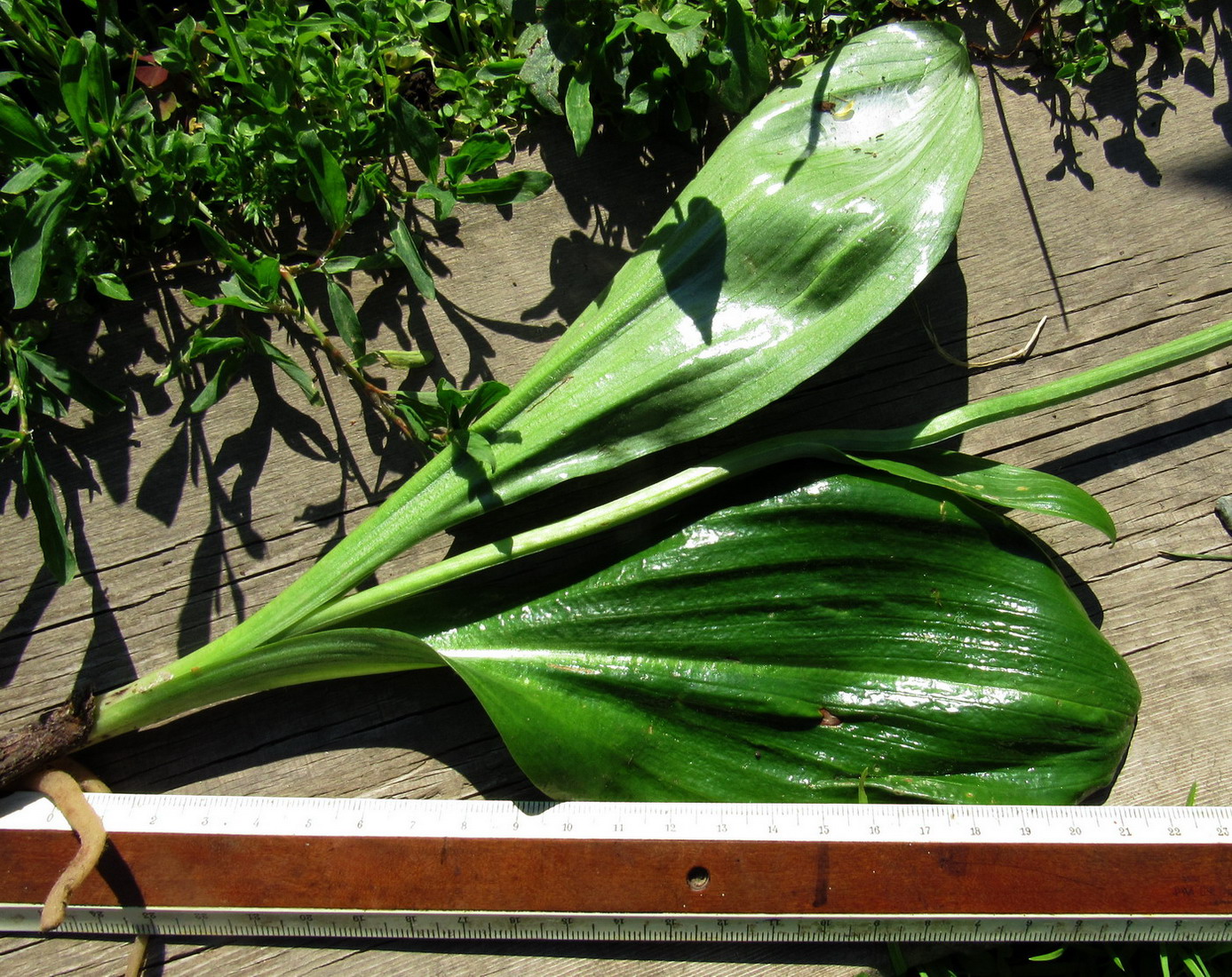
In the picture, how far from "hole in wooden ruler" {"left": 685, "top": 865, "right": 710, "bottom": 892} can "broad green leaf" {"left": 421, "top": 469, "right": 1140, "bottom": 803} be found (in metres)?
0.17

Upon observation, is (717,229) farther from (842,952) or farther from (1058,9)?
(842,952)

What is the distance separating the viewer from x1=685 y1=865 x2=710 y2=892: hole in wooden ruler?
5.72 feet

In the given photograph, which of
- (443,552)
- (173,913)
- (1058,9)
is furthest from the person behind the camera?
(1058,9)

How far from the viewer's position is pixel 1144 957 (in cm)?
186

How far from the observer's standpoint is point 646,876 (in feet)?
5.73

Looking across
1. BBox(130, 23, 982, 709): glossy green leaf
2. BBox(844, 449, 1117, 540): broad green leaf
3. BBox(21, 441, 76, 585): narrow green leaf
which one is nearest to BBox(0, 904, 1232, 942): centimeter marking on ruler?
BBox(130, 23, 982, 709): glossy green leaf

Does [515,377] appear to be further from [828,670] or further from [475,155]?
[828,670]

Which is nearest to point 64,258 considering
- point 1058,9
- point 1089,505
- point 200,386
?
point 200,386

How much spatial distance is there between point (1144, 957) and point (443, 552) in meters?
1.76

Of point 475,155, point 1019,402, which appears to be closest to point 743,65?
point 475,155

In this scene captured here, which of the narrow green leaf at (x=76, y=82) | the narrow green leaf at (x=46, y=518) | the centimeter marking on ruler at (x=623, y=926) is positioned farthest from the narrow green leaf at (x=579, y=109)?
the centimeter marking on ruler at (x=623, y=926)

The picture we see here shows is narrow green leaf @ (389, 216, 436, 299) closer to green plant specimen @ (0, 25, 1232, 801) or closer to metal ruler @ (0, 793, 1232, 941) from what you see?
green plant specimen @ (0, 25, 1232, 801)

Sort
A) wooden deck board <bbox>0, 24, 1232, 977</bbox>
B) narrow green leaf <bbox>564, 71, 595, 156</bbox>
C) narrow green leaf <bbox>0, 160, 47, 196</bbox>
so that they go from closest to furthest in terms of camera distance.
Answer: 1. narrow green leaf <bbox>0, 160, 47, 196</bbox>
2. narrow green leaf <bbox>564, 71, 595, 156</bbox>
3. wooden deck board <bbox>0, 24, 1232, 977</bbox>

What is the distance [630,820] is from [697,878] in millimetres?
177
